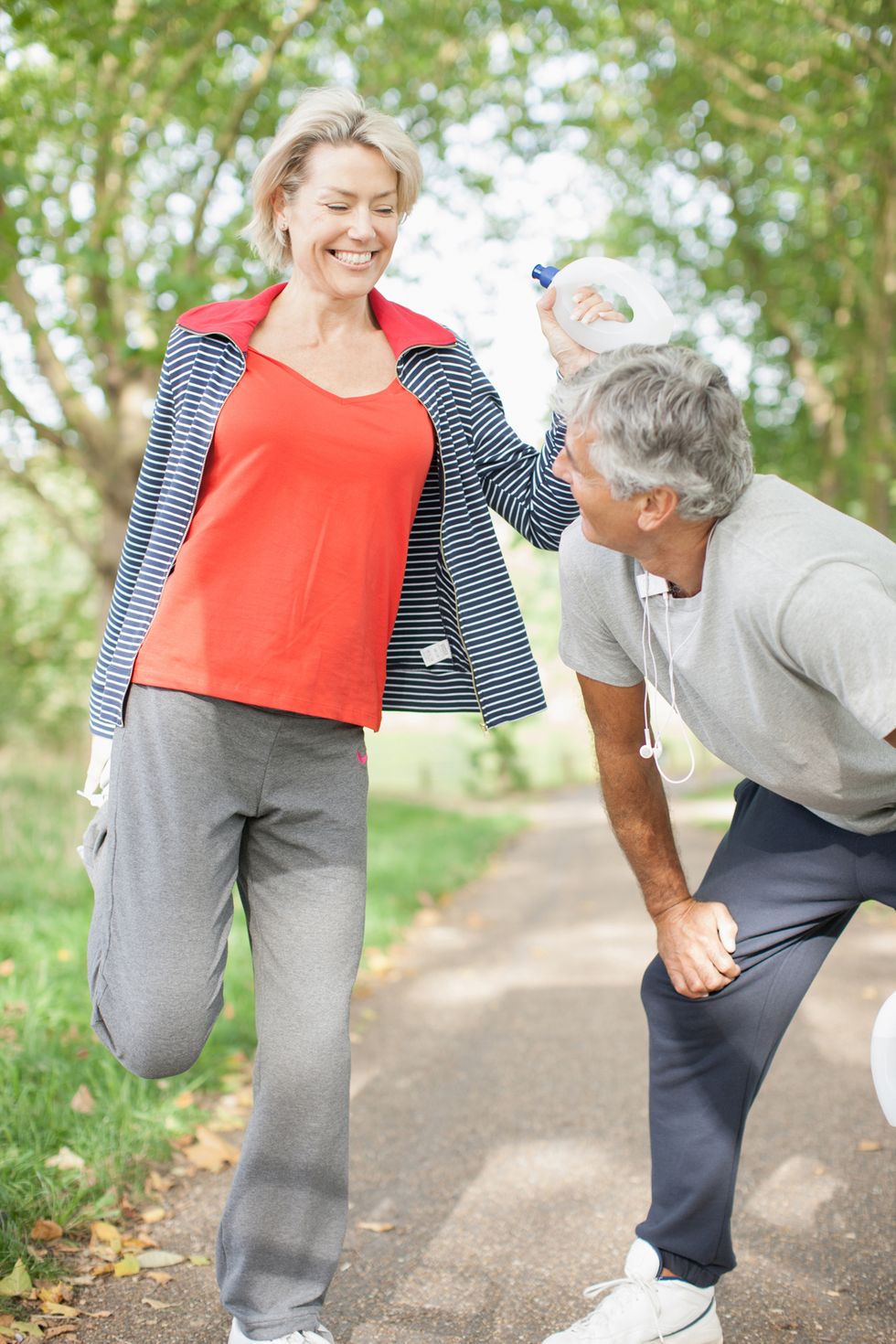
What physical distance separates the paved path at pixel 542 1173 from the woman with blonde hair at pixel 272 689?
1.64 feet

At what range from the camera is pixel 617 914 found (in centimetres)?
812

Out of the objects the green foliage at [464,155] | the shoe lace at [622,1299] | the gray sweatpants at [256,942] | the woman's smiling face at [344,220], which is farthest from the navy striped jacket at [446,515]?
the green foliage at [464,155]

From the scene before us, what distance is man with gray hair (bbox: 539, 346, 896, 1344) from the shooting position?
2.18 m

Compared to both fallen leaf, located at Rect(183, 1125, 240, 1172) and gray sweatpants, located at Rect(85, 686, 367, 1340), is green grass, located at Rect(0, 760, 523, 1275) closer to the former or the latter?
fallen leaf, located at Rect(183, 1125, 240, 1172)

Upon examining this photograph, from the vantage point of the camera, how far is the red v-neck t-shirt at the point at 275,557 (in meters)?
2.35

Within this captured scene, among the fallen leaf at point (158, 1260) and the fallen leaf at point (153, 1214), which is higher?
the fallen leaf at point (158, 1260)

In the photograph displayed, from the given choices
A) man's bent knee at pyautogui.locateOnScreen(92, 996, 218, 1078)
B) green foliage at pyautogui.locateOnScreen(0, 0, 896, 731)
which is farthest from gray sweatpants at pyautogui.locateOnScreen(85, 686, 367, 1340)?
green foliage at pyautogui.locateOnScreen(0, 0, 896, 731)

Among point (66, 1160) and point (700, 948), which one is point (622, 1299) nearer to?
point (700, 948)

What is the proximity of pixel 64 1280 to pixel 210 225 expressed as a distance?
29.8ft

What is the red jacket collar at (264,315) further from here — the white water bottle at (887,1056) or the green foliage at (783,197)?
the green foliage at (783,197)

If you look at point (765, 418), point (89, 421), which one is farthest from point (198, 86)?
point (765, 418)

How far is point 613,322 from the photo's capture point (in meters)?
2.69

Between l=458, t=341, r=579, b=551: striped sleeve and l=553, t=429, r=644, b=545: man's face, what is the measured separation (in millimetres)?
378

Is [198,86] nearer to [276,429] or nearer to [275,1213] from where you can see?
[276,429]
